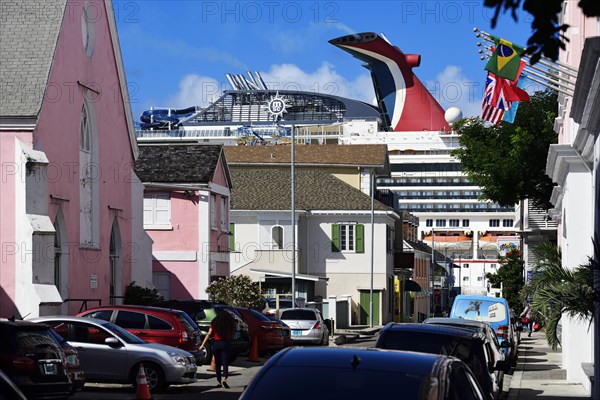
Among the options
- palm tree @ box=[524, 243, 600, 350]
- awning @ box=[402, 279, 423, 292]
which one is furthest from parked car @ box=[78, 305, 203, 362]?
awning @ box=[402, 279, 423, 292]

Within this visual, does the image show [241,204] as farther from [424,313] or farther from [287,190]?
[424,313]

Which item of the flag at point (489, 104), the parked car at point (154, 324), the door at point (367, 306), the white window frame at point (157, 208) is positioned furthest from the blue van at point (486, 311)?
the door at point (367, 306)

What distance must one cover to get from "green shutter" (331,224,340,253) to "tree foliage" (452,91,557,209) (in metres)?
23.3

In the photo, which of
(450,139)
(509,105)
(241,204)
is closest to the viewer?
(509,105)

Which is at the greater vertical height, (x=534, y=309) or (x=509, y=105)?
(x=509, y=105)

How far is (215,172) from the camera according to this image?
1922 inches

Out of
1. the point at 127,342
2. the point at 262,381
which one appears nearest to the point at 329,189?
the point at 127,342

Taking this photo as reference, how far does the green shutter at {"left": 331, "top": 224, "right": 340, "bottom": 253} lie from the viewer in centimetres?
6712

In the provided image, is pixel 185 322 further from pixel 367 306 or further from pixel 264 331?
pixel 367 306

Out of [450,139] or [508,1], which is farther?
[450,139]

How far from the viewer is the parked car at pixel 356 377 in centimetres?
816

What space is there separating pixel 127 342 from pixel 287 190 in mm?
46349

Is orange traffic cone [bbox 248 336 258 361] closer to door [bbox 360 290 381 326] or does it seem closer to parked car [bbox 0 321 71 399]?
parked car [bbox 0 321 71 399]

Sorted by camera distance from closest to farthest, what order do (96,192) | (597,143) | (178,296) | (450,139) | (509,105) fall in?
(597,143)
(509,105)
(96,192)
(178,296)
(450,139)
